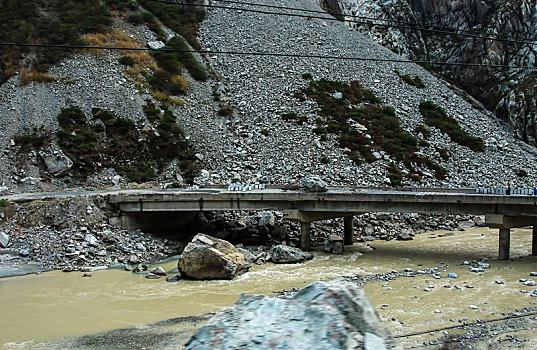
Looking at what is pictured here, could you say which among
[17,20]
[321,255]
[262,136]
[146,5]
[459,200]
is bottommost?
[321,255]

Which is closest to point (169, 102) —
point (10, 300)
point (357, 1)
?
point (10, 300)

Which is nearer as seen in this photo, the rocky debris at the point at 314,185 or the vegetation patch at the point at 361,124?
the rocky debris at the point at 314,185

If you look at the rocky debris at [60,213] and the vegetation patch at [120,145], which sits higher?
the vegetation patch at [120,145]

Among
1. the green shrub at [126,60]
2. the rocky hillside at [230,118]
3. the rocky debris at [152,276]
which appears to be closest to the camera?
the rocky debris at [152,276]

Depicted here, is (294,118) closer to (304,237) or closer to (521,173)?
(304,237)

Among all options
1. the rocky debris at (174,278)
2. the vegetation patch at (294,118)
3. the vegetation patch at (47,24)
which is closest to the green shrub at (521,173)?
the vegetation patch at (294,118)

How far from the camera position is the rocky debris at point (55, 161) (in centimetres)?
3556

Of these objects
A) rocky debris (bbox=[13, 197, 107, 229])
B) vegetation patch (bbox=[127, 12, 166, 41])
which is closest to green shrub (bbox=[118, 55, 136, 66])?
vegetation patch (bbox=[127, 12, 166, 41])

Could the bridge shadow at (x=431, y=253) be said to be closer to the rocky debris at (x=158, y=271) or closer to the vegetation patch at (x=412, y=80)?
the rocky debris at (x=158, y=271)

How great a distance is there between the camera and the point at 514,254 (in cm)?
2402

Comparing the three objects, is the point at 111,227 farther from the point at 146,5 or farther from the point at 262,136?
the point at 146,5

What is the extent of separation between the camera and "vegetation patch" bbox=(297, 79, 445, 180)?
4272 cm

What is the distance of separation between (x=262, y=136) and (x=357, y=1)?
139 ft

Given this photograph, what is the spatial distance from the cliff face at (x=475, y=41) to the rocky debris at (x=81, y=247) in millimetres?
46164
